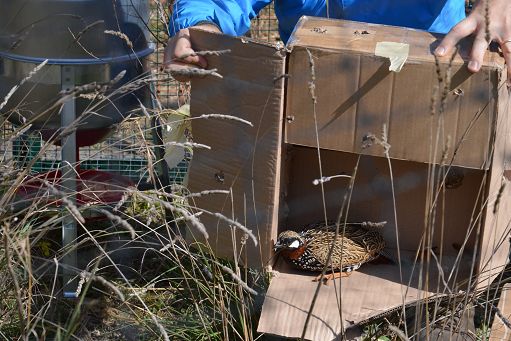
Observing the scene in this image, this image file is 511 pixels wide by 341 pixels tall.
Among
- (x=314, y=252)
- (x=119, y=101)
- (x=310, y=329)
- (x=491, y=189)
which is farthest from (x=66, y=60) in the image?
(x=491, y=189)

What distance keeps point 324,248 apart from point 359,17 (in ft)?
2.95

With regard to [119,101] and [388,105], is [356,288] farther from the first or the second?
[119,101]

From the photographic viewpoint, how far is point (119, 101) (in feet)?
10.1

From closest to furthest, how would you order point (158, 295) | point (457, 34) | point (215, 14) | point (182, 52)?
point (457, 34)
point (182, 52)
point (215, 14)
point (158, 295)

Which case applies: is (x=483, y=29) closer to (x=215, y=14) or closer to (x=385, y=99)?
(x=385, y=99)

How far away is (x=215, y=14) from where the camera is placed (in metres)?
2.66

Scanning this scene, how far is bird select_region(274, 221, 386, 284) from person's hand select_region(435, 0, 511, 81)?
1.93 ft

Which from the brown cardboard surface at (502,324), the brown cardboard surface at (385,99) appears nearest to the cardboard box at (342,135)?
the brown cardboard surface at (385,99)

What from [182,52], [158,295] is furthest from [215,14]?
[158,295]

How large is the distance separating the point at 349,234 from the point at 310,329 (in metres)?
0.43

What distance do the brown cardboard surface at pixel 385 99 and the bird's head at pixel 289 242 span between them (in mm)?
311

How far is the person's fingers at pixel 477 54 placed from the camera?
2.10m

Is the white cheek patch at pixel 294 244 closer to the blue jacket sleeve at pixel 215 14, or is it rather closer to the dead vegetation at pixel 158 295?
the dead vegetation at pixel 158 295

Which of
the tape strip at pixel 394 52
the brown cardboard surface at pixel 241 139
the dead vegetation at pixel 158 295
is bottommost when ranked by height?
the dead vegetation at pixel 158 295
